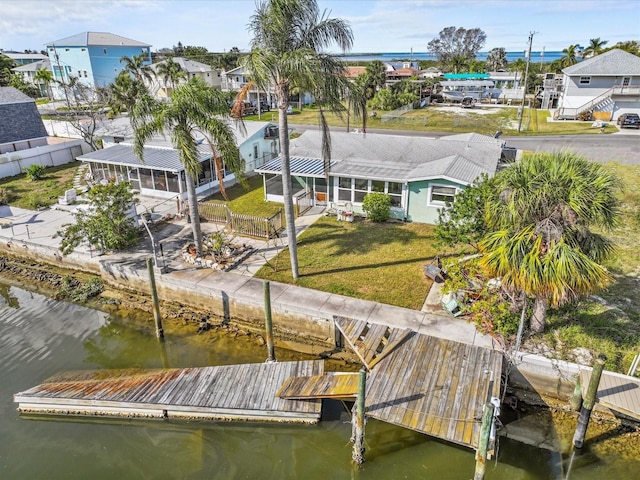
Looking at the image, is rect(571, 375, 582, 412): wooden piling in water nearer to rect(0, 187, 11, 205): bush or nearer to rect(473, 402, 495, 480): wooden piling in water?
rect(473, 402, 495, 480): wooden piling in water

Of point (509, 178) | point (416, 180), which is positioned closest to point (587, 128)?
point (416, 180)

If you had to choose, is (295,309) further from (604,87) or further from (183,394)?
(604,87)

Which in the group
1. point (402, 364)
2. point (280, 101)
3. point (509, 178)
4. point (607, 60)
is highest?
point (607, 60)

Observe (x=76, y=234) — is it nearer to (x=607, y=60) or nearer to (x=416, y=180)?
(x=416, y=180)

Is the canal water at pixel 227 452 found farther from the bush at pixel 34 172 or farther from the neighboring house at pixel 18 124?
the neighboring house at pixel 18 124

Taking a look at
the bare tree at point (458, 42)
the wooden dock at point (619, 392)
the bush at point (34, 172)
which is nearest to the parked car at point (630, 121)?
the wooden dock at point (619, 392)

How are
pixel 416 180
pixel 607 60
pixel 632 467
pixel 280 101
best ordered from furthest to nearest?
pixel 607 60 < pixel 416 180 < pixel 280 101 < pixel 632 467
